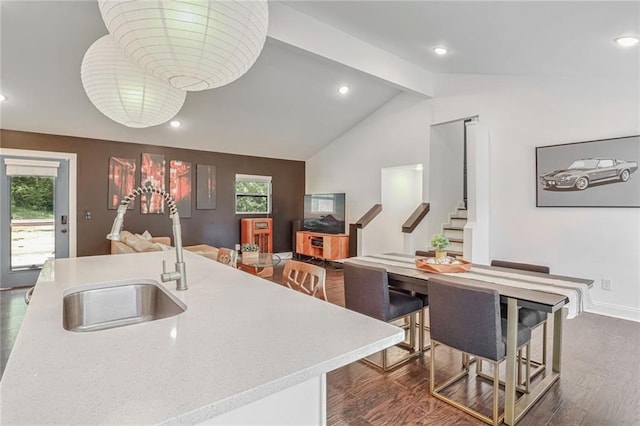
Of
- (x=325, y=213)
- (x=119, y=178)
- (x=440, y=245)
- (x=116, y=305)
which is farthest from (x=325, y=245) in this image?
(x=116, y=305)

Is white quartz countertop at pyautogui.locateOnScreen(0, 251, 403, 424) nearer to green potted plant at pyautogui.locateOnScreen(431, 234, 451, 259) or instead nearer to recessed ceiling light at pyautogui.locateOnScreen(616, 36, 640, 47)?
green potted plant at pyautogui.locateOnScreen(431, 234, 451, 259)

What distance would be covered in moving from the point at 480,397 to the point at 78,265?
278 cm

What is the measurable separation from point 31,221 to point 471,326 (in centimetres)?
640

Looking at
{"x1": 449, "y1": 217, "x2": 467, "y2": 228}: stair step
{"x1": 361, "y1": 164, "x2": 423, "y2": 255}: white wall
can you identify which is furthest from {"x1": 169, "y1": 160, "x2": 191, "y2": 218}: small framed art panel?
{"x1": 449, "y1": 217, "x2": 467, "y2": 228}: stair step

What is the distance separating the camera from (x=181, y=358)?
90cm

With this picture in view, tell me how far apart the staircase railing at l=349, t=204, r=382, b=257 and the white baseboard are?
11.5ft

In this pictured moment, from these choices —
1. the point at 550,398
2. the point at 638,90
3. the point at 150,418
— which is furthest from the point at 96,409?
the point at 638,90

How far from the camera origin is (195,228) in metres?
7.01

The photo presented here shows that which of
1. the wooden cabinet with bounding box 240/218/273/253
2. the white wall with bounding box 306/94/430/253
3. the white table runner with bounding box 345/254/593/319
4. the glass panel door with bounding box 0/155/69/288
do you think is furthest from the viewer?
the wooden cabinet with bounding box 240/218/273/253

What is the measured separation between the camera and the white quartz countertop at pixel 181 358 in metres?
0.69

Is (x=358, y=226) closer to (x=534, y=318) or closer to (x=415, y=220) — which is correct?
(x=415, y=220)

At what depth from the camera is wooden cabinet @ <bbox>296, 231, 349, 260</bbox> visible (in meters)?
6.93

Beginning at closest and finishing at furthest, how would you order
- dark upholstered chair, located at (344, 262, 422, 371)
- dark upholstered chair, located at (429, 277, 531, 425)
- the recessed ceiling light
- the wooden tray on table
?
1. dark upholstered chair, located at (429, 277, 531, 425)
2. dark upholstered chair, located at (344, 262, 422, 371)
3. the wooden tray on table
4. the recessed ceiling light

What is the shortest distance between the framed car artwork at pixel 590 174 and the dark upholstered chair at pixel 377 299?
2799mm
